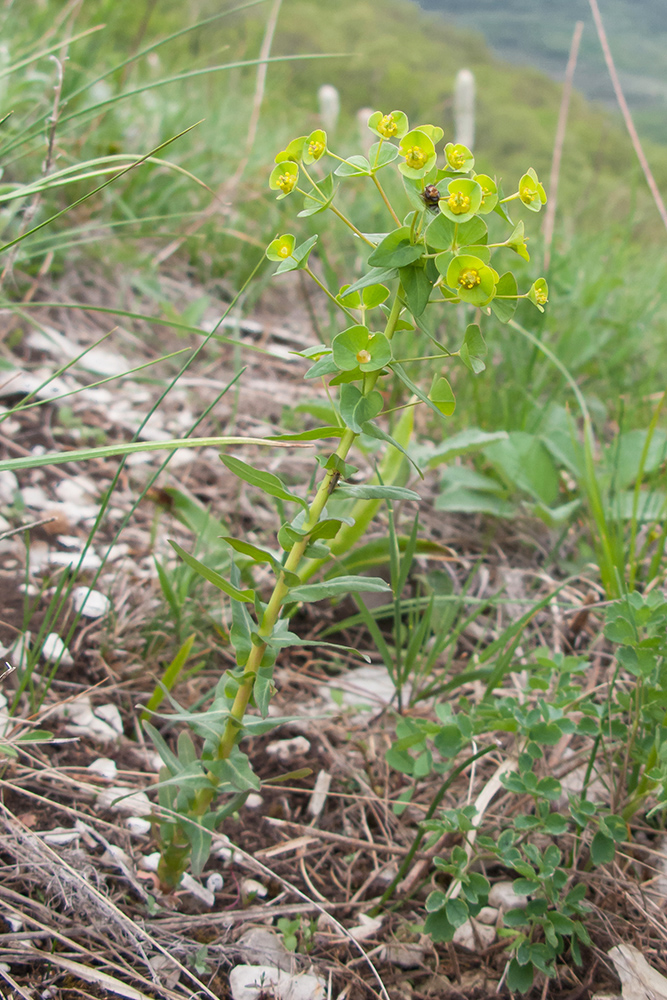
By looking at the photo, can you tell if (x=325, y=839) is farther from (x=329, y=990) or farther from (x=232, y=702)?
(x=232, y=702)

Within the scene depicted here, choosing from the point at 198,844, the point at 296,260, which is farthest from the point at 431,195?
the point at 198,844

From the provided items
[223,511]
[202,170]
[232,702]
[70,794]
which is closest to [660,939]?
[232,702]

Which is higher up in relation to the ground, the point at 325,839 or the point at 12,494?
the point at 12,494

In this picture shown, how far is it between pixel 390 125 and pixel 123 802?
0.89 m

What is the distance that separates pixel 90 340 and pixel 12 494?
0.68 metres

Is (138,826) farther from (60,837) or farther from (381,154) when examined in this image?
(381,154)

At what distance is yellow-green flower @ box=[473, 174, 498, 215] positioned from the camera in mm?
626

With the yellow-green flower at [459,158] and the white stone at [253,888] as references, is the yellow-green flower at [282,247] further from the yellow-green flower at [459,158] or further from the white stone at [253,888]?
the white stone at [253,888]

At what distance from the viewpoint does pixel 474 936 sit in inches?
35.0

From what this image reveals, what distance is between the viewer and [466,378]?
1976 millimetres

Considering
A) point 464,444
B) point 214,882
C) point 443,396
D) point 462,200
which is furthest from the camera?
point 464,444

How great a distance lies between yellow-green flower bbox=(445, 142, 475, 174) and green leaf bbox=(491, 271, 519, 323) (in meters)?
0.10

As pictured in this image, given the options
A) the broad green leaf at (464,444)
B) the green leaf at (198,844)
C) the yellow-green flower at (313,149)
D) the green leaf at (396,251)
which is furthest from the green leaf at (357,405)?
the broad green leaf at (464,444)

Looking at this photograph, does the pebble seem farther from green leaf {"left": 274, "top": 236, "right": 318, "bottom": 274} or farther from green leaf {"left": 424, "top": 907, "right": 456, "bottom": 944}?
green leaf {"left": 274, "top": 236, "right": 318, "bottom": 274}
